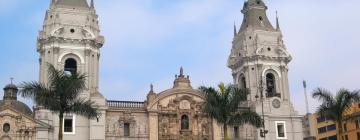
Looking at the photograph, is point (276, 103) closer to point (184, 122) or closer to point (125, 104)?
point (184, 122)

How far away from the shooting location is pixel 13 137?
44094 mm

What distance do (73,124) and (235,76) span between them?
62.8 feet

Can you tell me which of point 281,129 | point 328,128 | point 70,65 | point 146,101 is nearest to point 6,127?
point 70,65

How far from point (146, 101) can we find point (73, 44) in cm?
858

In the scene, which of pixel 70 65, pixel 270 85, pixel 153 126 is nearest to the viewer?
pixel 153 126

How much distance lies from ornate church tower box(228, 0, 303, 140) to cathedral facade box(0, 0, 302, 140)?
10 cm

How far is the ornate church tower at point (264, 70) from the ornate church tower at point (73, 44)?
1499cm

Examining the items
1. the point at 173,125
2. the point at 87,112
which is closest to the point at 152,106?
the point at 173,125

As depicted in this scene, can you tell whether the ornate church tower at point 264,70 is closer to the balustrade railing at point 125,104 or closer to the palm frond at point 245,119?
the balustrade railing at point 125,104

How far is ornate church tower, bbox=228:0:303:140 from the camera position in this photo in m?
51.3

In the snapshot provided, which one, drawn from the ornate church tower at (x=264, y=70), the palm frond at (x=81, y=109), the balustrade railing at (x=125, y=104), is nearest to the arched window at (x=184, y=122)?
the balustrade railing at (x=125, y=104)

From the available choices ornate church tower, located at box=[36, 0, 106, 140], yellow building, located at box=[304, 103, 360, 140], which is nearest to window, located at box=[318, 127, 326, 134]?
yellow building, located at box=[304, 103, 360, 140]

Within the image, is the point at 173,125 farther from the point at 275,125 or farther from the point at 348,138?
the point at 348,138

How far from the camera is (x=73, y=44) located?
1914 inches
